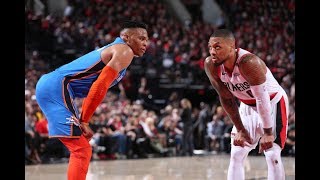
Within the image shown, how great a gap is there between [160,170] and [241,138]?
17.3 ft

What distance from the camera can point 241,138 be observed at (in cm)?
587

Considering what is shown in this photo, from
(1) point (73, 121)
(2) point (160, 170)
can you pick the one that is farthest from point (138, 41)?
(2) point (160, 170)

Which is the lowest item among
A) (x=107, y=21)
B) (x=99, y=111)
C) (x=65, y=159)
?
(x=65, y=159)

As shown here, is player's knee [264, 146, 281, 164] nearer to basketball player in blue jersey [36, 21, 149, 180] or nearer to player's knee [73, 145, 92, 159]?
basketball player in blue jersey [36, 21, 149, 180]

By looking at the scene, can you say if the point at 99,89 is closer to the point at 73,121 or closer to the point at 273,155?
the point at 73,121

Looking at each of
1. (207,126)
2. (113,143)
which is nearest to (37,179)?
(113,143)

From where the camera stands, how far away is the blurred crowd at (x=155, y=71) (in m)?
13.8

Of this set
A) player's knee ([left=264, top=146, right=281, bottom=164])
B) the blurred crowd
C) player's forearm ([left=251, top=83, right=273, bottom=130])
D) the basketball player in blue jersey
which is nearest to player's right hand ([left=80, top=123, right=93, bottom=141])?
the basketball player in blue jersey

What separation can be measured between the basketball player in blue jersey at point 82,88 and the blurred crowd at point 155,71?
6.65 meters

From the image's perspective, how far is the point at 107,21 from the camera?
2145 centimetres

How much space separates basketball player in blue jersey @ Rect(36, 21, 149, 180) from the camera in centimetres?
538

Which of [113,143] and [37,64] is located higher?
[37,64]

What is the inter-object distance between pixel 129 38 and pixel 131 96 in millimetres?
11790

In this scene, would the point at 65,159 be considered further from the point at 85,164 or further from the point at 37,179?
the point at 85,164
